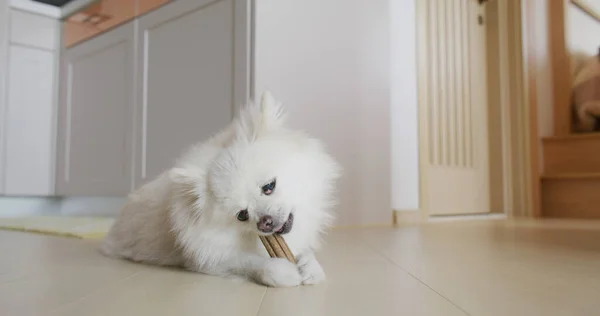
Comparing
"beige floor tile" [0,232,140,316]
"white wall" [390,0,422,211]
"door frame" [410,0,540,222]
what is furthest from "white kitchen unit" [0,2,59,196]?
"door frame" [410,0,540,222]

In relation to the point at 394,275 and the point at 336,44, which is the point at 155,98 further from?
the point at 394,275

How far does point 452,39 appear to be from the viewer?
351 centimetres

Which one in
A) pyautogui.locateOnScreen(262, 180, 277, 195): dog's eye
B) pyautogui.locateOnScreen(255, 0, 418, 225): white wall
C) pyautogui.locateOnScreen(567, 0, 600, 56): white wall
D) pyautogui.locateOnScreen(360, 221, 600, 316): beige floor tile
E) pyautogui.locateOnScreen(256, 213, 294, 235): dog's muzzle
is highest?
pyautogui.locateOnScreen(567, 0, 600, 56): white wall

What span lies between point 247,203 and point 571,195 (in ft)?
11.7

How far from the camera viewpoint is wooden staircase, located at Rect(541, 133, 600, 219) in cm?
379

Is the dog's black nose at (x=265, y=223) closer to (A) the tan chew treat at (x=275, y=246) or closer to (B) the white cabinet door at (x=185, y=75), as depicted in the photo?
(A) the tan chew treat at (x=275, y=246)

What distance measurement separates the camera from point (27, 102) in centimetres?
363

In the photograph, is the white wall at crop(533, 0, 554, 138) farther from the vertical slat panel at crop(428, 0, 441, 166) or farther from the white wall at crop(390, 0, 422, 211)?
the white wall at crop(390, 0, 422, 211)

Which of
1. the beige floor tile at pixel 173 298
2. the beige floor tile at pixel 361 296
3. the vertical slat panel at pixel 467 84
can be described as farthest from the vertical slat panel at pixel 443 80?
the beige floor tile at pixel 173 298

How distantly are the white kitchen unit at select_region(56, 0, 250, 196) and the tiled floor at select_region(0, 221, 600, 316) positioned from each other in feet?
3.24

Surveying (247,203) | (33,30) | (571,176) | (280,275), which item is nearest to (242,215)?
(247,203)

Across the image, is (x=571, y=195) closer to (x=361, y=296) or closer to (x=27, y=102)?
(x=361, y=296)

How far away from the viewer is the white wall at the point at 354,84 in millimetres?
2354

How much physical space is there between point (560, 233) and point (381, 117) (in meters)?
1.06
